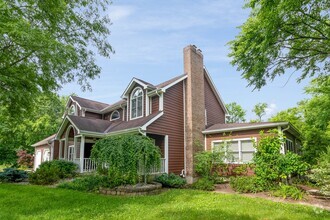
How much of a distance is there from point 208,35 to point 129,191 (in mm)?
7885

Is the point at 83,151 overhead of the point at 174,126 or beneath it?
beneath

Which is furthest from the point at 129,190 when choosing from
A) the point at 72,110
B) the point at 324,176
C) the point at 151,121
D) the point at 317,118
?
the point at 72,110

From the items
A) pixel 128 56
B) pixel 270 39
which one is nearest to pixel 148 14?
pixel 128 56

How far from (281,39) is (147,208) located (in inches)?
360

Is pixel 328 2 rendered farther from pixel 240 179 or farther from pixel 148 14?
pixel 240 179

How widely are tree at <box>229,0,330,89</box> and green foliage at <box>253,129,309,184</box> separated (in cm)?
298

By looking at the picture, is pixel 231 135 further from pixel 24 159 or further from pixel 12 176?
pixel 24 159

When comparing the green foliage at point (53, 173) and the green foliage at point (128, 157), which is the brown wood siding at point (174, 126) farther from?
the green foliage at point (53, 173)

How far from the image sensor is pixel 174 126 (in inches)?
571

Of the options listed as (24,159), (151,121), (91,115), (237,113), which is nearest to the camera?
(151,121)

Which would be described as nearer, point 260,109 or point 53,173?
point 53,173

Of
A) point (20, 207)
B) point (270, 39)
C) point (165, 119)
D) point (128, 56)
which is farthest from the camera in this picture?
point (165, 119)

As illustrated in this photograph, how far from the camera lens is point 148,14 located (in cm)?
894

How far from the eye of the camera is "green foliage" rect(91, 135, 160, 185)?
976cm
